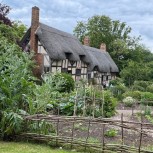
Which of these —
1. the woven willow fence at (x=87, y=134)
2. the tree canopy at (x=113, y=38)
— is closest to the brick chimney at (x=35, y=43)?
the woven willow fence at (x=87, y=134)

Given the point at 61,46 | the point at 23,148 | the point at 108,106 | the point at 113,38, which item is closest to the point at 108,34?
the point at 113,38

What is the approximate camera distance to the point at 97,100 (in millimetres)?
12891

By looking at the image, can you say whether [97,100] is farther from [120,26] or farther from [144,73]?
[120,26]

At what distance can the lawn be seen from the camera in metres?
6.85

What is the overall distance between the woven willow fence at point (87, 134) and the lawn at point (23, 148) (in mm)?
294

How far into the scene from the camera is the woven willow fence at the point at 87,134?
22.8 ft

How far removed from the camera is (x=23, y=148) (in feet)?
23.2

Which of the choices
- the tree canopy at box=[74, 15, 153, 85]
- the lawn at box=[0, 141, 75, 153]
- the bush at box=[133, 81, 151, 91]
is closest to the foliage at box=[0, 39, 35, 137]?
the lawn at box=[0, 141, 75, 153]

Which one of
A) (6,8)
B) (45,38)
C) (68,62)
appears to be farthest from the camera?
(68,62)

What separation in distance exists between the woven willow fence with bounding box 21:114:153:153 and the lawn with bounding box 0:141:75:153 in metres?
0.29

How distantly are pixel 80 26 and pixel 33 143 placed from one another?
44.0 metres

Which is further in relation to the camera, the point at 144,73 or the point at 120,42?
the point at 120,42

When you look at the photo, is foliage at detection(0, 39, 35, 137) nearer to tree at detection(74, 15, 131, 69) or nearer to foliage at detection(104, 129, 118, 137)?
foliage at detection(104, 129, 118, 137)

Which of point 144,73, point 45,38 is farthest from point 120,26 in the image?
point 45,38
